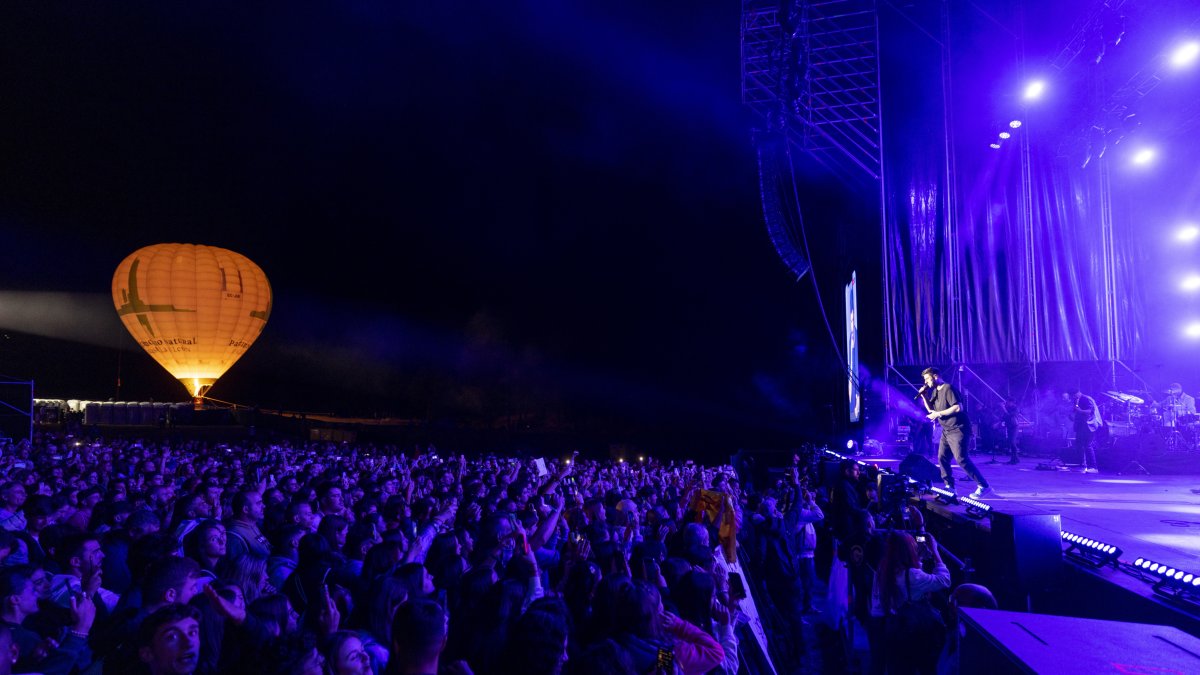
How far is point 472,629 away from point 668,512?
4624mm

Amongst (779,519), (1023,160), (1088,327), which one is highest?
(1023,160)

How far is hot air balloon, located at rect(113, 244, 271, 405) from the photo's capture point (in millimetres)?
26266

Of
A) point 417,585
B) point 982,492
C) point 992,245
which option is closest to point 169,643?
point 417,585

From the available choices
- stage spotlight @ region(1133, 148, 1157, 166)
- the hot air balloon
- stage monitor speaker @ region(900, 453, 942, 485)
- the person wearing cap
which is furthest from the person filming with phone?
the hot air balloon

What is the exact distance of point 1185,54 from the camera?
11562 mm

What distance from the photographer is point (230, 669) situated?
10.6 ft

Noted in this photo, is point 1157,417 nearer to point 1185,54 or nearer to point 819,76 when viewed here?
point 1185,54

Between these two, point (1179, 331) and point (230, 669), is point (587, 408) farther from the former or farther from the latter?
point (230, 669)

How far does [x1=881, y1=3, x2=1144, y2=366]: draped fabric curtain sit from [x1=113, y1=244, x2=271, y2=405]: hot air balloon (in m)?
22.0

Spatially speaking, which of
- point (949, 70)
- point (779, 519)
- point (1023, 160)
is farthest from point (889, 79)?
point (779, 519)

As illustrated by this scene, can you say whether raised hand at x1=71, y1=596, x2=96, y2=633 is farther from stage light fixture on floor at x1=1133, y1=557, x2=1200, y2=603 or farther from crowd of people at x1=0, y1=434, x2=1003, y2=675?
stage light fixture on floor at x1=1133, y1=557, x2=1200, y2=603

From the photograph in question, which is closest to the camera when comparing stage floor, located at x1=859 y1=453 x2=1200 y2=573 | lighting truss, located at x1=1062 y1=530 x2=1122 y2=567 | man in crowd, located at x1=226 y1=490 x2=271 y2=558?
man in crowd, located at x1=226 y1=490 x2=271 y2=558

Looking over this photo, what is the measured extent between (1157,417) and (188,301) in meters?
27.4

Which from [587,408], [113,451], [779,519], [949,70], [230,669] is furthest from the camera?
[587,408]
